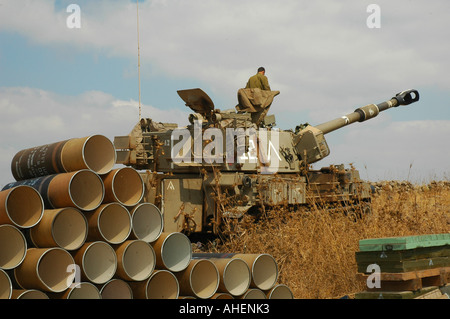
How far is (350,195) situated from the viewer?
40.5 ft

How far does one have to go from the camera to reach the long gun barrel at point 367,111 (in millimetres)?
13602

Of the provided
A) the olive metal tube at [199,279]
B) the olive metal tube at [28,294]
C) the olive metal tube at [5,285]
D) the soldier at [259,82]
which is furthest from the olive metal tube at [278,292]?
the soldier at [259,82]

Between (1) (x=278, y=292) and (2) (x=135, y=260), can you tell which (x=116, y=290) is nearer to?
(2) (x=135, y=260)

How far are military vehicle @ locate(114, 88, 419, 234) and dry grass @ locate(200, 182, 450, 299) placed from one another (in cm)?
37

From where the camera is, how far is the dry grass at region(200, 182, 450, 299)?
7645mm

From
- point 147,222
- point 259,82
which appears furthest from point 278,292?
point 259,82

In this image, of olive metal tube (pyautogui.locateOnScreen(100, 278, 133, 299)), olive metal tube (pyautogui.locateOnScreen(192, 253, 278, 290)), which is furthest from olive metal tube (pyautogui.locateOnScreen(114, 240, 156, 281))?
olive metal tube (pyautogui.locateOnScreen(192, 253, 278, 290))

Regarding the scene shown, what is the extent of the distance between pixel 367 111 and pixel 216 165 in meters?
5.76

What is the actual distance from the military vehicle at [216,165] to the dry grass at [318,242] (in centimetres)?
37

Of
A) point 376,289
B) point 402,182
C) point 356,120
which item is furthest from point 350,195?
point 402,182

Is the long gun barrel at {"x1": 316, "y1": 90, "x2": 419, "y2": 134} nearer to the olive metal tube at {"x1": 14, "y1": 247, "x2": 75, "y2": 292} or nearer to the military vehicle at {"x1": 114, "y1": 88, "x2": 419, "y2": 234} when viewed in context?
the military vehicle at {"x1": 114, "y1": 88, "x2": 419, "y2": 234}

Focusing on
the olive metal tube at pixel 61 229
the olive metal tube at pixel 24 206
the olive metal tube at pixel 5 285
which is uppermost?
the olive metal tube at pixel 24 206

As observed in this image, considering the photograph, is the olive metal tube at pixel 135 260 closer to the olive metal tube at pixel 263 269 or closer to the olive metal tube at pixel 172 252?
the olive metal tube at pixel 172 252
